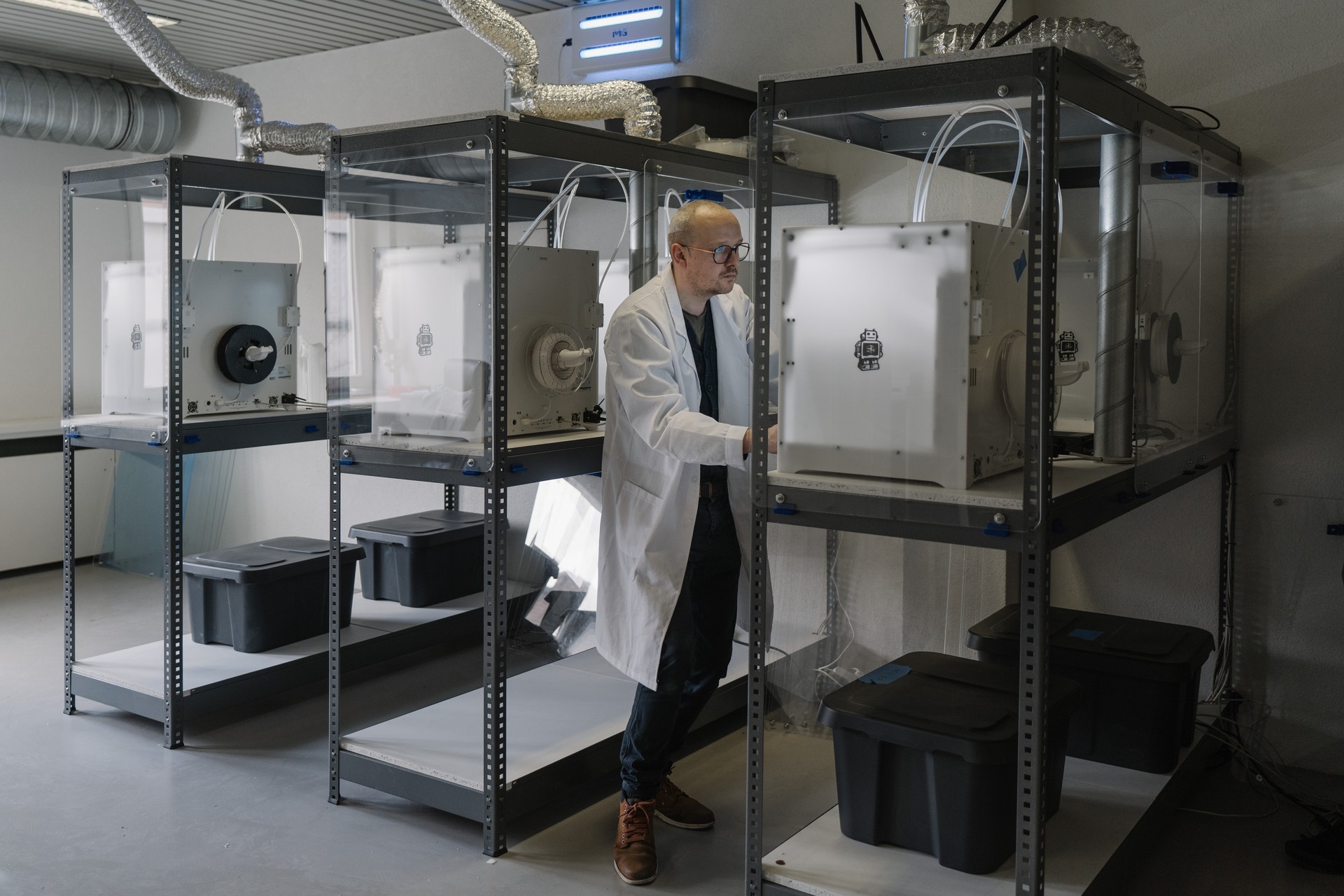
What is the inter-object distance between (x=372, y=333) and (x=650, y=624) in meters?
1.14

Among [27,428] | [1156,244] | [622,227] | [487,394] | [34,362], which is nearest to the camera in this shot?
[1156,244]

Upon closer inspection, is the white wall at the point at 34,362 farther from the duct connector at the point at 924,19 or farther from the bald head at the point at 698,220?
the duct connector at the point at 924,19

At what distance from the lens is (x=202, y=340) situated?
3.78 meters

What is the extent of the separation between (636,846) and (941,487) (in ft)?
4.09

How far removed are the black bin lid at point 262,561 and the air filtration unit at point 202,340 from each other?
0.54 meters

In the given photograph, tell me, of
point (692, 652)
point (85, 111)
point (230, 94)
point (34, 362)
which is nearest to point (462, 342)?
point (692, 652)

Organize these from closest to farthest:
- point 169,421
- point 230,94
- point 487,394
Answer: point 487,394 → point 169,421 → point 230,94

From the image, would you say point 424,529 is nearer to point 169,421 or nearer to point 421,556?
point 421,556

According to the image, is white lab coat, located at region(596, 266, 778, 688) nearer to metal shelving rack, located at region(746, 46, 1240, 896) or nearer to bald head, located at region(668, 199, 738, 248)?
bald head, located at region(668, 199, 738, 248)

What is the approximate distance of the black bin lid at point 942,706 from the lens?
7.24 feet

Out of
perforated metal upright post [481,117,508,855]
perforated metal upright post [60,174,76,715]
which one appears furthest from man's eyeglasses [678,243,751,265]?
Result: perforated metal upright post [60,174,76,715]

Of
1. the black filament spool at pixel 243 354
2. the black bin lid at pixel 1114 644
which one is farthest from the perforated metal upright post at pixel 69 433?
the black bin lid at pixel 1114 644

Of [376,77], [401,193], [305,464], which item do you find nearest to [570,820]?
[401,193]

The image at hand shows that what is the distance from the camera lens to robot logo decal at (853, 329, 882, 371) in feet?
6.91
